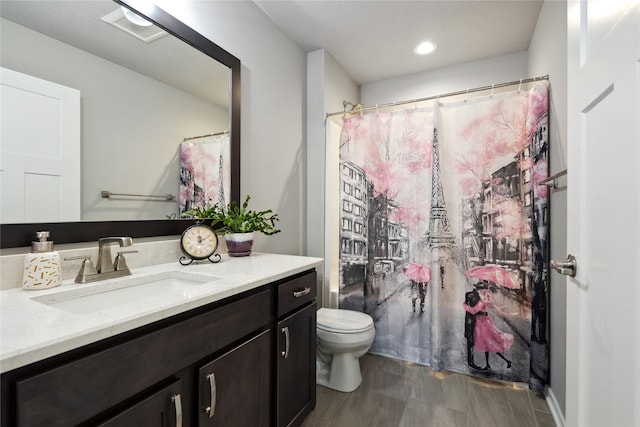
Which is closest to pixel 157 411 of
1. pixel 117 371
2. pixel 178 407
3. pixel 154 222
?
pixel 178 407

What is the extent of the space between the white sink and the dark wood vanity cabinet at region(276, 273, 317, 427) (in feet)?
1.20

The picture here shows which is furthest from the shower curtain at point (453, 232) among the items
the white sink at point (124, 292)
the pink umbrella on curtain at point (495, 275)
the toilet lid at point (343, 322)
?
the white sink at point (124, 292)

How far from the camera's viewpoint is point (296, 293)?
1399 mm

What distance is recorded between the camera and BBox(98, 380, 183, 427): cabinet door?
0.70 m

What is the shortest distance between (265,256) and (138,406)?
1.01m

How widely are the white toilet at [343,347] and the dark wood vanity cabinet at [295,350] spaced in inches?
11.9

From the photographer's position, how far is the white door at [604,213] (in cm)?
61

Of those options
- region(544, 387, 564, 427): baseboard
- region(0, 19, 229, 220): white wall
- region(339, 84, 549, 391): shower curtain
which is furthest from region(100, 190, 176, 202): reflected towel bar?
region(544, 387, 564, 427): baseboard

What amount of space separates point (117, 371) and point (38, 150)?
2.72 feet

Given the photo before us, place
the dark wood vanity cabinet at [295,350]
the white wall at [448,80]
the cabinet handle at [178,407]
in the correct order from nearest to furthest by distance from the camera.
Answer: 1. the cabinet handle at [178,407]
2. the dark wood vanity cabinet at [295,350]
3. the white wall at [448,80]

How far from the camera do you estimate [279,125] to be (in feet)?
7.21

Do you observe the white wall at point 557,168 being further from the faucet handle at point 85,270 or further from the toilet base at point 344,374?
the faucet handle at point 85,270

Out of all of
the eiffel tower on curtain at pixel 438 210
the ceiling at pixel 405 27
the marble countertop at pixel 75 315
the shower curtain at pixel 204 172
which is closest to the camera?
the marble countertop at pixel 75 315

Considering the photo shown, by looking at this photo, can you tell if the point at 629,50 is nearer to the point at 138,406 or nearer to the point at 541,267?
the point at 138,406
